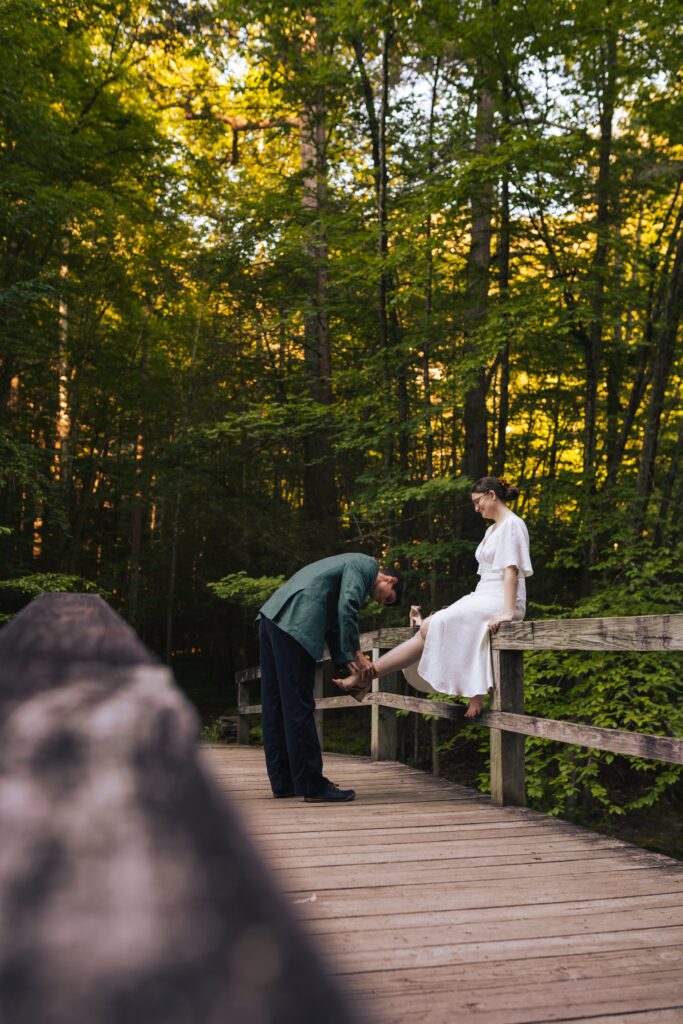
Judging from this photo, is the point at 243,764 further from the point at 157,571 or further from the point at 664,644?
the point at 157,571

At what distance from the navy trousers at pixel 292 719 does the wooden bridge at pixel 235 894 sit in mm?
952

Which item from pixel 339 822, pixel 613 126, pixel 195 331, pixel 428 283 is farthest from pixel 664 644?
pixel 195 331

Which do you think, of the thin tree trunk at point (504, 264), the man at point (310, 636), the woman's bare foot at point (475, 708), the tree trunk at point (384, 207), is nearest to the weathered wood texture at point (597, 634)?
the woman's bare foot at point (475, 708)

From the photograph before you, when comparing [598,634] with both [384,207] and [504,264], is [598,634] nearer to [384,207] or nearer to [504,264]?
[504,264]

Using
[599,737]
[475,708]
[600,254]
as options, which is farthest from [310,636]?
[600,254]

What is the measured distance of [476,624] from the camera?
4.99 metres

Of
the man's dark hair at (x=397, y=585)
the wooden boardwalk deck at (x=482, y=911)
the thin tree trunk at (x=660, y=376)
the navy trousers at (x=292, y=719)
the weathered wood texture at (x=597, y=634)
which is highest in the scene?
the thin tree trunk at (x=660, y=376)

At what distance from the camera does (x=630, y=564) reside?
8523 mm

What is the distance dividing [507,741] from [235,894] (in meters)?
4.60

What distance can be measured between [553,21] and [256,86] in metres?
4.19

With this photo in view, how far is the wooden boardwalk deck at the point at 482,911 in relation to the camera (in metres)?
2.03

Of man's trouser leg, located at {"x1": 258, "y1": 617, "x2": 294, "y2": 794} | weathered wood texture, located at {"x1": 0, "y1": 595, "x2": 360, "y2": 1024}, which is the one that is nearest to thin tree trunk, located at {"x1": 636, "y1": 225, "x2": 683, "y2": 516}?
man's trouser leg, located at {"x1": 258, "y1": 617, "x2": 294, "y2": 794}

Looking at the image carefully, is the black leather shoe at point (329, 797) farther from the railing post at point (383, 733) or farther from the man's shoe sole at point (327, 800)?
the railing post at point (383, 733)

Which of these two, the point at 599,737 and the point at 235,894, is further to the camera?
the point at 599,737
